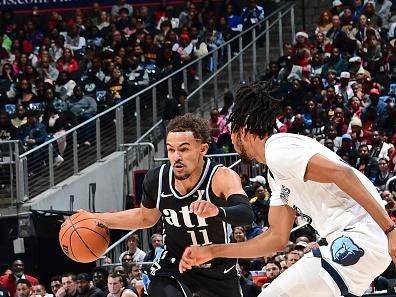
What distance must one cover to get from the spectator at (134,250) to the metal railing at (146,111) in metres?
3.01

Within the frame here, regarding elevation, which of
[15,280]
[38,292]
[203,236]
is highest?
[203,236]

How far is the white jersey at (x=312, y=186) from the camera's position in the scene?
18.0 ft

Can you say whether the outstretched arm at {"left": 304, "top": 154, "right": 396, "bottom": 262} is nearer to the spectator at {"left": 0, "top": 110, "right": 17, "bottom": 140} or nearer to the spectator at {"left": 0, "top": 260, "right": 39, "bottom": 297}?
the spectator at {"left": 0, "top": 260, "right": 39, "bottom": 297}

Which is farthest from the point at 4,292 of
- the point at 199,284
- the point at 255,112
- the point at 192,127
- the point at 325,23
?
the point at 325,23

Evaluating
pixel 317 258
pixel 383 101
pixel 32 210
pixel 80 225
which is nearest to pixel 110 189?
pixel 32 210

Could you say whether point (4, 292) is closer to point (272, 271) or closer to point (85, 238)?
point (272, 271)

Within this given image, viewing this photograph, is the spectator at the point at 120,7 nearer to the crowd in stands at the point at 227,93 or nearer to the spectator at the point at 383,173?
the crowd in stands at the point at 227,93

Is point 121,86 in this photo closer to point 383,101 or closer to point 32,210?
point 32,210

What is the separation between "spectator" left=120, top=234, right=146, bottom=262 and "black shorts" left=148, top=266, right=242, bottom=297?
7.39 metres

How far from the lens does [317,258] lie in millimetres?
5656

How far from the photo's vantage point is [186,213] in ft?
23.3

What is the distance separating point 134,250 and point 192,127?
8.03 meters

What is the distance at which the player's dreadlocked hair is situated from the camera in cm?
582

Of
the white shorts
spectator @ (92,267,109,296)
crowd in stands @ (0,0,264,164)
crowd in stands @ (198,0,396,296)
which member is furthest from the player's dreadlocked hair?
crowd in stands @ (0,0,264,164)
